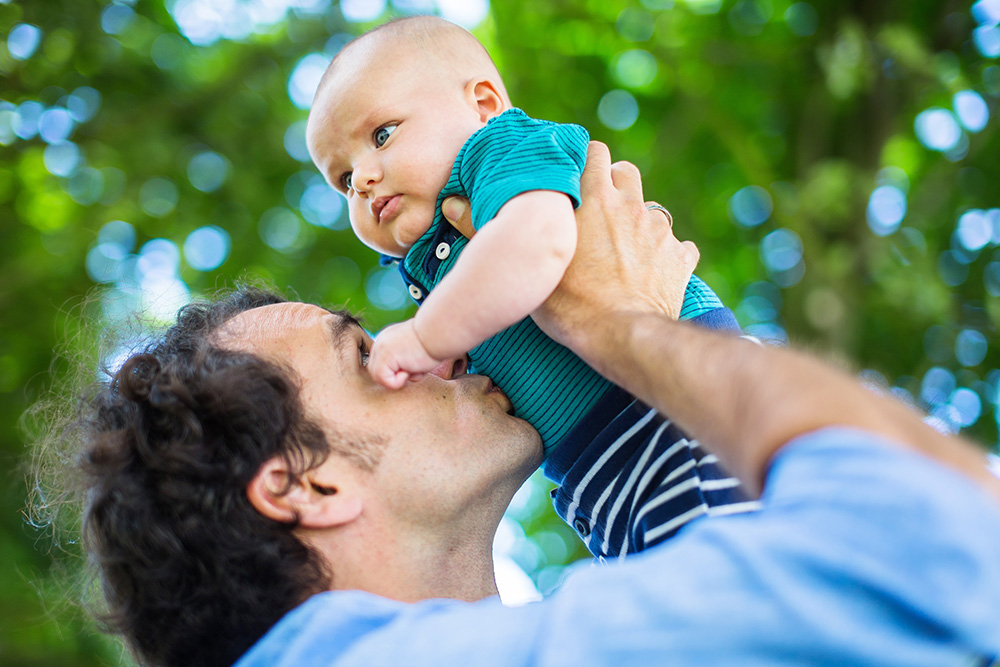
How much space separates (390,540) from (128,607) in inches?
21.3

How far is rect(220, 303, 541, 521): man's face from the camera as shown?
1.69m

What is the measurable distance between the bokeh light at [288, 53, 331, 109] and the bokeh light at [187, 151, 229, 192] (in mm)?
686

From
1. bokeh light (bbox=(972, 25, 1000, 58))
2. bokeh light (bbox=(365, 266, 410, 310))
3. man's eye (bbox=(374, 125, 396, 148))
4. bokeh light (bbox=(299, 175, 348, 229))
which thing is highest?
bokeh light (bbox=(972, 25, 1000, 58))

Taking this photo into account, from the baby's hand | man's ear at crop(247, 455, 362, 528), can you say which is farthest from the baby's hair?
man's ear at crop(247, 455, 362, 528)

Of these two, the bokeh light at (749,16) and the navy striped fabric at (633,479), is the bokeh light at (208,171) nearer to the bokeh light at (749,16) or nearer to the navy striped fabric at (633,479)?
the bokeh light at (749,16)

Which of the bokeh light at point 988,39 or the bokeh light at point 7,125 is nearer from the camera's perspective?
the bokeh light at point 7,125

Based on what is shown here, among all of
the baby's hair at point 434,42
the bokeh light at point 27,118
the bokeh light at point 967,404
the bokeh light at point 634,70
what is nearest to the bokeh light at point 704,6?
the bokeh light at point 634,70

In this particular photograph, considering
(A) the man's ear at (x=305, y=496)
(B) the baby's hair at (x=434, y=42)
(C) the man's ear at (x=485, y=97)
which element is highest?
(B) the baby's hair at (x=434, y=42)

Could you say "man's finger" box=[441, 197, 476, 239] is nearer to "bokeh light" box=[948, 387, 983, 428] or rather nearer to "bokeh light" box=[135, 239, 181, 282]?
"bokeh light" box=[135, 239, 181, 282]

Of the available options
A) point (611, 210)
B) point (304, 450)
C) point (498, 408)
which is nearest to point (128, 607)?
point (304, 450)

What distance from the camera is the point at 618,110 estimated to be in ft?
21.6

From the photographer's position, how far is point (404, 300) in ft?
22.7

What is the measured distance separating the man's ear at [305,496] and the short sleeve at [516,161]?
23.7 inches

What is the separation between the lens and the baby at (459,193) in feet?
4.83
